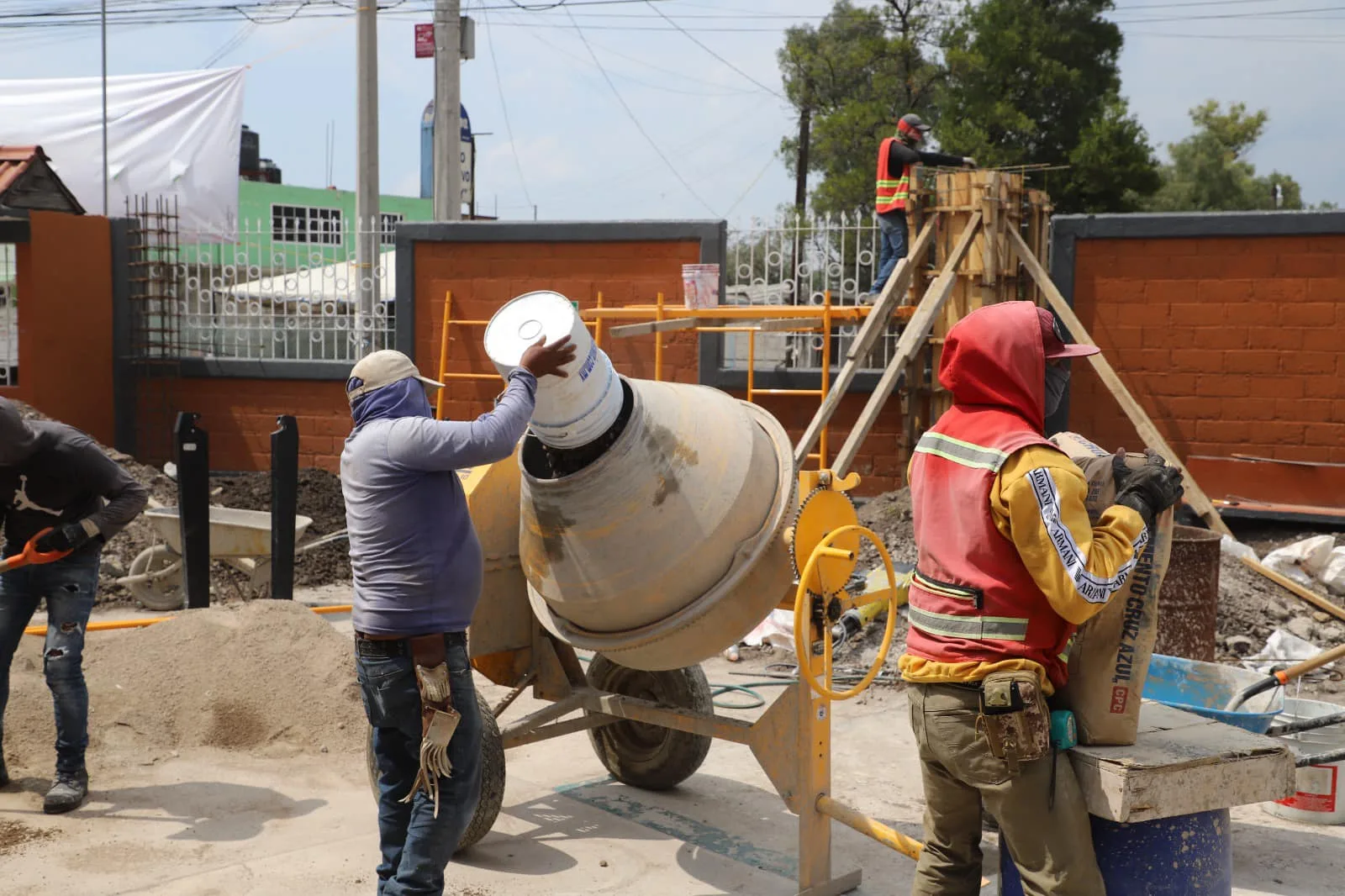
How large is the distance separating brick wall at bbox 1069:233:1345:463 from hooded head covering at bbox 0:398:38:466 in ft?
25.1

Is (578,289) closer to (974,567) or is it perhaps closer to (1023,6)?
(974,567)

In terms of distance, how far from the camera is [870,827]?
388 cm

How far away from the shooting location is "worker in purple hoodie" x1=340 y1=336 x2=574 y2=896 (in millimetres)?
3531

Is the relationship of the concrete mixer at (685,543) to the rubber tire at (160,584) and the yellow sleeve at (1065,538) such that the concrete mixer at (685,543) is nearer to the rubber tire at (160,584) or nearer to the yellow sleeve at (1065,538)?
the yellow sleeve at (1065,538)

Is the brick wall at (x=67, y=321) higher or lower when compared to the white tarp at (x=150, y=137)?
lower

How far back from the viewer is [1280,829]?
4.73m

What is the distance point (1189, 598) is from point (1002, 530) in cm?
352

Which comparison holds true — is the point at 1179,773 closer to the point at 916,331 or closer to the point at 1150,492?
the point at 1150,492

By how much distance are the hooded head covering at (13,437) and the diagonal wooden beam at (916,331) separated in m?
5.27

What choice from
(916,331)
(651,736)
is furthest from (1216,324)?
(651,736)

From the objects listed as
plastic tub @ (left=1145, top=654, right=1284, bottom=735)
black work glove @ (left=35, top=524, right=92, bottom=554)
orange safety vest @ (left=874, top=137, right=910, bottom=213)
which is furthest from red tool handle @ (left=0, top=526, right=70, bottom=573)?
orange safety vest @ (left=874, top=137, right=910, bottom=213)

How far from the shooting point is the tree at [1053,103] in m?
21.8

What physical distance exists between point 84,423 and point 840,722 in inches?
390

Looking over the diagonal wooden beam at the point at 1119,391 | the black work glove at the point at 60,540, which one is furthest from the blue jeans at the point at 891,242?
the black work glove at the point at 60,540
